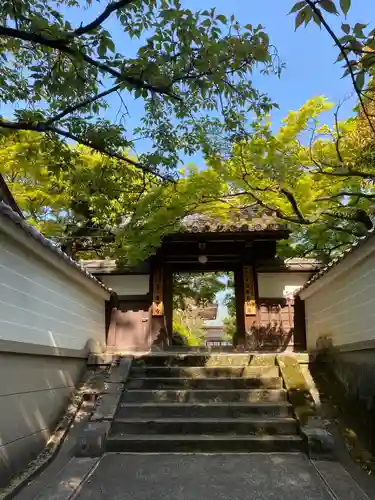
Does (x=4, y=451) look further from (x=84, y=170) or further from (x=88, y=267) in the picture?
(x=88, y=267)

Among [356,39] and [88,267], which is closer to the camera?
[356,39]

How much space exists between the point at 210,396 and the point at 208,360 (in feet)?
4.02

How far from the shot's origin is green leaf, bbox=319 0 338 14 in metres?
2.63

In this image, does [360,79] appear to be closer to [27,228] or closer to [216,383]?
[27,228]

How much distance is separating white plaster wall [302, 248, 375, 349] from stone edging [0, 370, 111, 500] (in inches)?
171

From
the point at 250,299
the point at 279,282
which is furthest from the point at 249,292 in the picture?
the point at 279,282

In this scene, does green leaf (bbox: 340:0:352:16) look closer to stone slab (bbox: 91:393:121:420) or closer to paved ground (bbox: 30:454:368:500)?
paved ground (bbox: 30:454:368:500)

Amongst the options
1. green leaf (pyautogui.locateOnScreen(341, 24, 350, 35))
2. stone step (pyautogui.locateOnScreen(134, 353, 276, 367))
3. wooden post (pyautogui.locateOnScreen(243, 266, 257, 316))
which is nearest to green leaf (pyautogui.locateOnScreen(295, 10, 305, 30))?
green leaf (pyautogui.locateOnScreen(341, 24, 350, 35))

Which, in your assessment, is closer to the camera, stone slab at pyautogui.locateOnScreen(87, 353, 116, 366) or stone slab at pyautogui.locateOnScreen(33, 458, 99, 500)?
stone slab at pyautogui.locateOnScreen(33, 458, 99, 500)

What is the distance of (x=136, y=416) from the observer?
6.61m

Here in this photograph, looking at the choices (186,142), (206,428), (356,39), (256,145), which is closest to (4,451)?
(206,428)

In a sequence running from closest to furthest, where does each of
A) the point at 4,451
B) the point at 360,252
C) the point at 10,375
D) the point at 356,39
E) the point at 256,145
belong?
the point at 356,39 < the point at 4,451 < the point at 10,375 < the point at 360,252 < the point at 256,145

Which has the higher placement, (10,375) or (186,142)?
(186,142)

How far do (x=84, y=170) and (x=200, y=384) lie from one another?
415 centimetres
